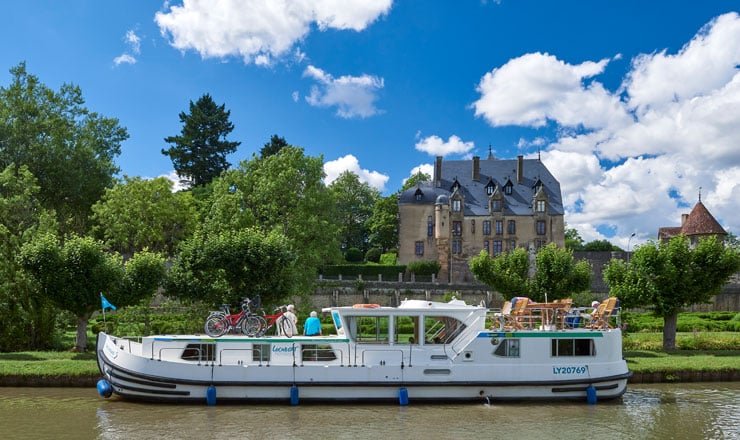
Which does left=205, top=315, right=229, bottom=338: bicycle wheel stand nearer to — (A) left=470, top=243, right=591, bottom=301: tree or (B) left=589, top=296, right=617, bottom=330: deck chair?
(B) left=589, top=296, right=617, bottom=330: deck chair

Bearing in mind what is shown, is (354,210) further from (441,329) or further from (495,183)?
(441,329)

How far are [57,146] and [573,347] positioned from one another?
4378cm

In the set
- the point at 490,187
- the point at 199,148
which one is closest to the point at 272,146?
the point at 199,148

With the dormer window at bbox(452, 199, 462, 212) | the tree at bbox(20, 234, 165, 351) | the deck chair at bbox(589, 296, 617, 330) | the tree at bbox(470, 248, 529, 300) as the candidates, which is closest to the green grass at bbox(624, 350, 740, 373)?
the deck chair at bbox(589, 296, 617, 330)

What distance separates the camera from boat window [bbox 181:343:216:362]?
19719 mm

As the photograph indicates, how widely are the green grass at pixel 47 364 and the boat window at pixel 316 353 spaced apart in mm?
7681

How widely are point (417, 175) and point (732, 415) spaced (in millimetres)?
72715

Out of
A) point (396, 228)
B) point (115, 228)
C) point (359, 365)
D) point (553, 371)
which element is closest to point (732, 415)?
point (553, 371)

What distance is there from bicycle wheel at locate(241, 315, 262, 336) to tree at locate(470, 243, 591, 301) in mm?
19393

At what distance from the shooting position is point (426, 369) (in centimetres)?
1972

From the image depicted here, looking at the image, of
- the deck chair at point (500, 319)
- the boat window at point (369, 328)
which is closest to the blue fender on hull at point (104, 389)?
the boat window at point (369, 328)

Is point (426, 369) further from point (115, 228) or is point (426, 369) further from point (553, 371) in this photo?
point (115, 228)

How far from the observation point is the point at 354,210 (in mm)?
94062

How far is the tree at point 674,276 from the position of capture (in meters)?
31.0
